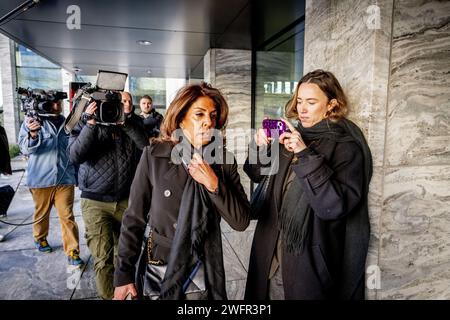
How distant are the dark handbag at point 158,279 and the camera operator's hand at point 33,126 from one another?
240 cm

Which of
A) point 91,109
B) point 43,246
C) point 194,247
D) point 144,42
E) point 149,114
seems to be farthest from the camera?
point 149,114

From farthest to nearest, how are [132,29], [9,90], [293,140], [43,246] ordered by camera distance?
1. [9,90]
2. [132,29]
3. [43,246]
4. [293,140]

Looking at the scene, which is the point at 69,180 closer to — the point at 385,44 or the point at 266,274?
the point at 266,274

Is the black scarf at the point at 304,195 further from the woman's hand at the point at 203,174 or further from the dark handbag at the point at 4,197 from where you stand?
the dark handbag at the point at 4,197

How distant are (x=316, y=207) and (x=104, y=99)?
180 cm

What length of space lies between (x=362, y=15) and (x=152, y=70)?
23.7ft

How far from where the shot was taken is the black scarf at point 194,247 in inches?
60.1

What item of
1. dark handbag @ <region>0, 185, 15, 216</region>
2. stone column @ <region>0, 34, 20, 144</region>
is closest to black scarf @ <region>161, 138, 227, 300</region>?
dark handbag @ <region>0, 185, 15, 216</region>

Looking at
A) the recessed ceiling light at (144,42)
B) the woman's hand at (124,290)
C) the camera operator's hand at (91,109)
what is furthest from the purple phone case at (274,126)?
the recessed ceiling light at (144,42)

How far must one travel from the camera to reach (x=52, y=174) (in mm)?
3510

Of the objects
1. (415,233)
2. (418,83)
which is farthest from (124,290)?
(418,83)

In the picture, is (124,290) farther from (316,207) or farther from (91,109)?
(91,109)
